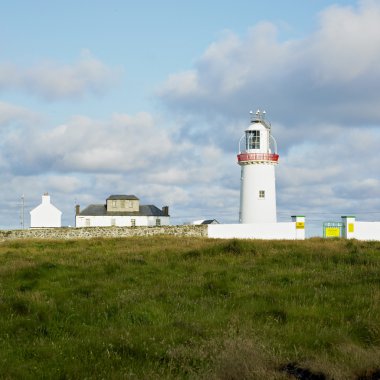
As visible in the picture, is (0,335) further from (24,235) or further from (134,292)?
(24,235)

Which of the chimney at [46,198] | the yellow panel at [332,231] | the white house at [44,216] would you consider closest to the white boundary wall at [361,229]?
the yellow panel at [332,231]

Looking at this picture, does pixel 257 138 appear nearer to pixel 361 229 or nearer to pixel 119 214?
pixel 361 229

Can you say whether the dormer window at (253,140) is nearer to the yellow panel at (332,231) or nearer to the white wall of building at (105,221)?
the yellow panel at (332,231)

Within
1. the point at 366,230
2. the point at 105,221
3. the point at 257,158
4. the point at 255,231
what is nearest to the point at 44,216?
the point at 105,221

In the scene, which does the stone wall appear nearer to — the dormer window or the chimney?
the dormer window

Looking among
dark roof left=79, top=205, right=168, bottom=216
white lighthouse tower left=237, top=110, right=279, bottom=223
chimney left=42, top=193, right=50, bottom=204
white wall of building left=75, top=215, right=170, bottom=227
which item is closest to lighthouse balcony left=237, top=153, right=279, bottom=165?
white lighthouse tower left=237, top=110, right=279, bottom=223

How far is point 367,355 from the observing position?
7.10 m

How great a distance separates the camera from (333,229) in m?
46.9

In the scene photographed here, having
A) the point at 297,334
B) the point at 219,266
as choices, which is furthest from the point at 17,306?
the point at 219,266

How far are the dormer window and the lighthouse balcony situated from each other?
109 centimetres

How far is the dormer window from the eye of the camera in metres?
50.4

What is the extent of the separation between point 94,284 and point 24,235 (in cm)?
3566

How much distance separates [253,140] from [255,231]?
9027 mm

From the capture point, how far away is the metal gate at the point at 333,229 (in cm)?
4666
